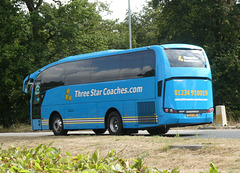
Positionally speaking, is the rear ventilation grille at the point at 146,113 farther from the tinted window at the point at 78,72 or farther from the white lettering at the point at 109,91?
the tinted window at the point at 78,72

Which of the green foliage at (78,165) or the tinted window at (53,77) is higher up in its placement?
the tinted window at (53,77)

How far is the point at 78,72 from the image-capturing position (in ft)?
70.6

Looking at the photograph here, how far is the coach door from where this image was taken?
24.1m

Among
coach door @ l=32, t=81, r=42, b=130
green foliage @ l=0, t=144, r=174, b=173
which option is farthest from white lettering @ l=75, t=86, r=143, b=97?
green foliage @ l=0, t=144, r=174, b=173

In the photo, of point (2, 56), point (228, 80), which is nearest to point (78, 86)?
point (2, 56)

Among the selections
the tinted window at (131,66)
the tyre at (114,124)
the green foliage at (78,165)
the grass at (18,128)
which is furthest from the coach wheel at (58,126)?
the green foliage at (78,165)

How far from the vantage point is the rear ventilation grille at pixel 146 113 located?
710 inches

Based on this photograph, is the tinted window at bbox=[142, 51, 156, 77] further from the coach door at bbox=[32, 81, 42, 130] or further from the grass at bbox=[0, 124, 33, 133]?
the grass at bbox=[0, 124, 33, 133]

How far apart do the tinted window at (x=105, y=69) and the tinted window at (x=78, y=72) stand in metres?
0.42

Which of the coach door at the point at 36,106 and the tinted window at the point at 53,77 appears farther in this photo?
the coach door at the point at 36,106

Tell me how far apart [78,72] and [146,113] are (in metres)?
4.58

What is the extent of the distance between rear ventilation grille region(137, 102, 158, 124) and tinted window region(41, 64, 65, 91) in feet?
17.4

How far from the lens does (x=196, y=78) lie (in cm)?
1861

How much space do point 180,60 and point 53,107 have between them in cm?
748
